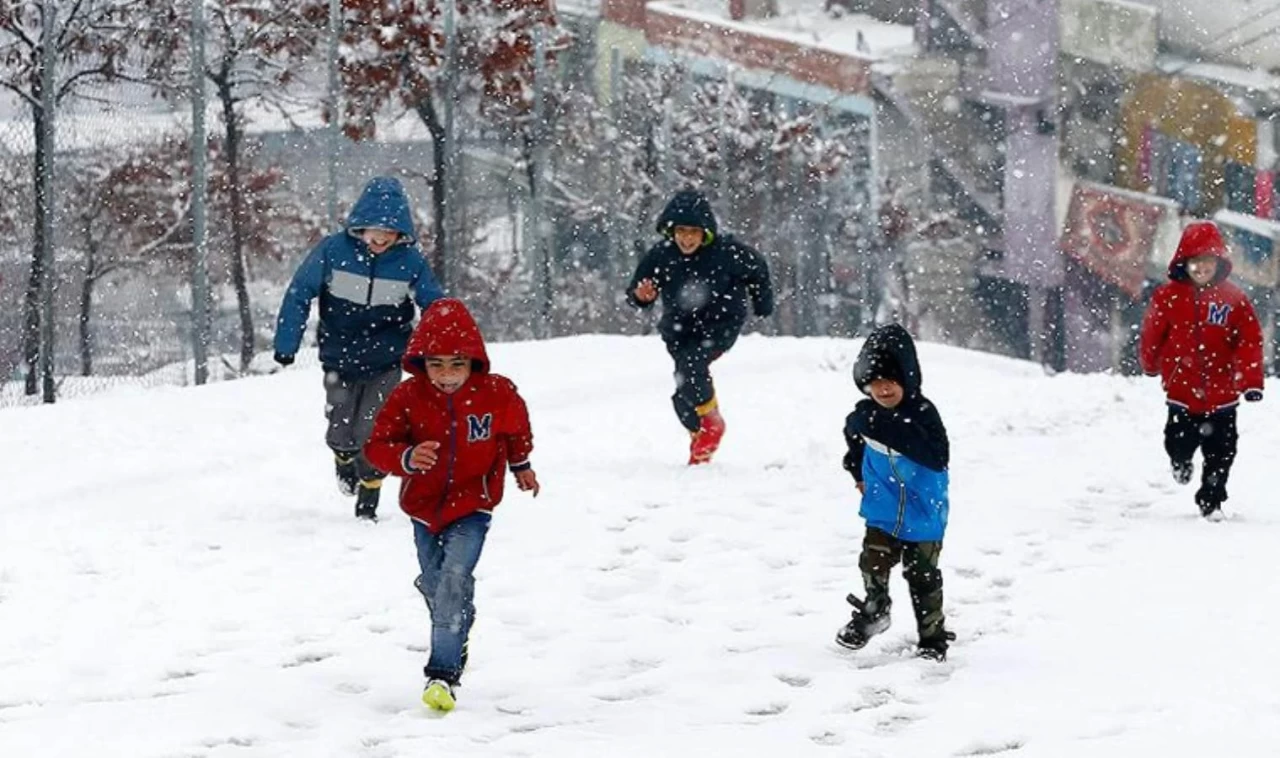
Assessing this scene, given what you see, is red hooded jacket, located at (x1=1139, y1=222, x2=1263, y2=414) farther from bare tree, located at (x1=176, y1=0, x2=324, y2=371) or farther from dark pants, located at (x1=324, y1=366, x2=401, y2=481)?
bare tree, located at (x1=176, y1=0, x2=324, y2=371)

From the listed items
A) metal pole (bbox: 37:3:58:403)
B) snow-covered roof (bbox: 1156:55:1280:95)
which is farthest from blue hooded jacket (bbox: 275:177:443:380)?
snow-covered roof (bbox: 1156:55:1280:95)

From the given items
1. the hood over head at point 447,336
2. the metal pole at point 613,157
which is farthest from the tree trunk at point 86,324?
the hood over head at point 447,336

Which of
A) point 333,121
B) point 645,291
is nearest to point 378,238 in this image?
point 645,291

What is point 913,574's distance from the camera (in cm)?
623

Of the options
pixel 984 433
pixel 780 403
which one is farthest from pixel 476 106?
pixel 984 433

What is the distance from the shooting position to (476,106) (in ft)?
92.1

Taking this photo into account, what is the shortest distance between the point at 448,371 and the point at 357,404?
3.37 metres

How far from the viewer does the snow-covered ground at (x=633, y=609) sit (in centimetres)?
531

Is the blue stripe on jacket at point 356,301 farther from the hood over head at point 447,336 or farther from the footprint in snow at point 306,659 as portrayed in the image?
the hood over head at point 447,336

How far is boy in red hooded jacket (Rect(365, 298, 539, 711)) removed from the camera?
5664 mm

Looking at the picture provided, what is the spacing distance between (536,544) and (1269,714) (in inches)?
159

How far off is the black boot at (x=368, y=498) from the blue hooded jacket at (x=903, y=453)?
3.40m

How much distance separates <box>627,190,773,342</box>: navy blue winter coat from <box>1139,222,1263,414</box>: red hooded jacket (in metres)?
2.21

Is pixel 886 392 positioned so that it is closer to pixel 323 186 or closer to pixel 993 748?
pixel 993 748
